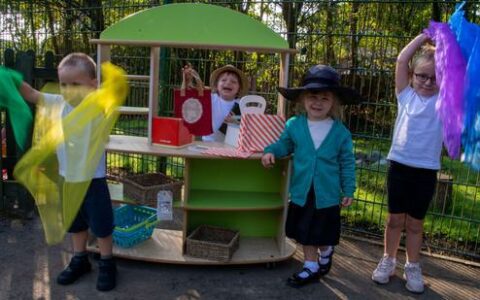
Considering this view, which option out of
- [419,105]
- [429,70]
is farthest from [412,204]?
[429,70]

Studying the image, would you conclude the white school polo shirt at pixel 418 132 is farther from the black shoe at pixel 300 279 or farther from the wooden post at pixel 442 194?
the wooden post at pixel 442 194

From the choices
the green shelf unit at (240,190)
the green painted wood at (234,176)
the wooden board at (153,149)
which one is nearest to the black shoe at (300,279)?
the green shelf unit at (240,190)

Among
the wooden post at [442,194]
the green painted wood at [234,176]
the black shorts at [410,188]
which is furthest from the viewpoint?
the wooden post at [442,194]

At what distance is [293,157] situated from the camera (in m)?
3.55

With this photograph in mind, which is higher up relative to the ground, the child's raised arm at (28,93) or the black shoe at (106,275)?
the child's raised arm at (28,93)

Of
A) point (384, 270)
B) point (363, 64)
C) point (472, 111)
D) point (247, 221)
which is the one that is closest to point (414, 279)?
point (384, 270)

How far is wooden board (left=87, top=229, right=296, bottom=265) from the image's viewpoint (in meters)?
3.70

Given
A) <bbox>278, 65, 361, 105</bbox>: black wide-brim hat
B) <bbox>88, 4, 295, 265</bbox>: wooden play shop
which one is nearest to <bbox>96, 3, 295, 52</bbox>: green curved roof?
<bbox>88, 4, 295, 265</bbox>: wooden play shop

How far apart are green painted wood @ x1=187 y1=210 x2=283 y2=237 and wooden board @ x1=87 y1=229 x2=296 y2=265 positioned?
0.07 meters

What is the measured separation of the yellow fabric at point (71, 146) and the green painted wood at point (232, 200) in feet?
2.99

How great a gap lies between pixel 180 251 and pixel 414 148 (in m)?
1.95

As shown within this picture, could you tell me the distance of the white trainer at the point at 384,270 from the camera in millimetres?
3707

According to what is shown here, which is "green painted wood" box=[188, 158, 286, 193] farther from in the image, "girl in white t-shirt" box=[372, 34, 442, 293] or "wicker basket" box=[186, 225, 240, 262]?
"girl in white t-shirt" box=[372, 34, 442, 293]

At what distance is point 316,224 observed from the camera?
345 cm
